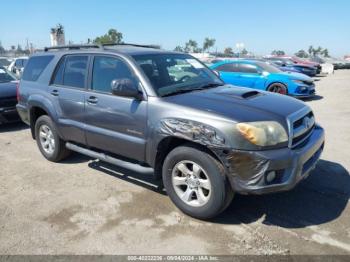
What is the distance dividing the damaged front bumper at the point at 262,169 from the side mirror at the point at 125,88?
131 centimetres

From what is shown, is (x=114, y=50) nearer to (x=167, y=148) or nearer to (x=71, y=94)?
(x=71, y=94)

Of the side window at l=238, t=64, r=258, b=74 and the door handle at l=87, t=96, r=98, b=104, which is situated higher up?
the side window at l=238, t=64, r=258, b=74

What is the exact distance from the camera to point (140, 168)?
165 inches

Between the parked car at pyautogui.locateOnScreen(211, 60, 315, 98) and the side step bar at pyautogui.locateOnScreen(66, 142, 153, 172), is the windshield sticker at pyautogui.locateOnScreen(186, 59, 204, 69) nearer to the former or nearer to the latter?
the side step bar at pyautogui.locateOnScreen(66, 142, 153, 172)

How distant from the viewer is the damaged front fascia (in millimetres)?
3314

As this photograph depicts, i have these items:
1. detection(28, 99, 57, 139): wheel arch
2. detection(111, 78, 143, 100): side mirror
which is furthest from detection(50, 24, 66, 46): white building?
detection(111, 78, 143, 100): side mirror

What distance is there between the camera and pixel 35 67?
5.89 m

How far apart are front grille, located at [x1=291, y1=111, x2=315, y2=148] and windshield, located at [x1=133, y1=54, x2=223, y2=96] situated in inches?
51.6

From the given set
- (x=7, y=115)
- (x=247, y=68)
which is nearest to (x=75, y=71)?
(x=7, y=115)

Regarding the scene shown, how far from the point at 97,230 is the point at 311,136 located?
8.75 ft

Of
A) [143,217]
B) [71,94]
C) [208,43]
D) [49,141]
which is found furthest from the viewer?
[208,43]

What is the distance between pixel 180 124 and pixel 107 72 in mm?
1507

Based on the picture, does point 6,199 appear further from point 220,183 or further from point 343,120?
point 343,120

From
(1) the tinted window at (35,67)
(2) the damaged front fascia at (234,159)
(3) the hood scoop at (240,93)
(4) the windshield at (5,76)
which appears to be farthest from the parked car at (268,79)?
(2) the damaged front fascia at (234,159)
